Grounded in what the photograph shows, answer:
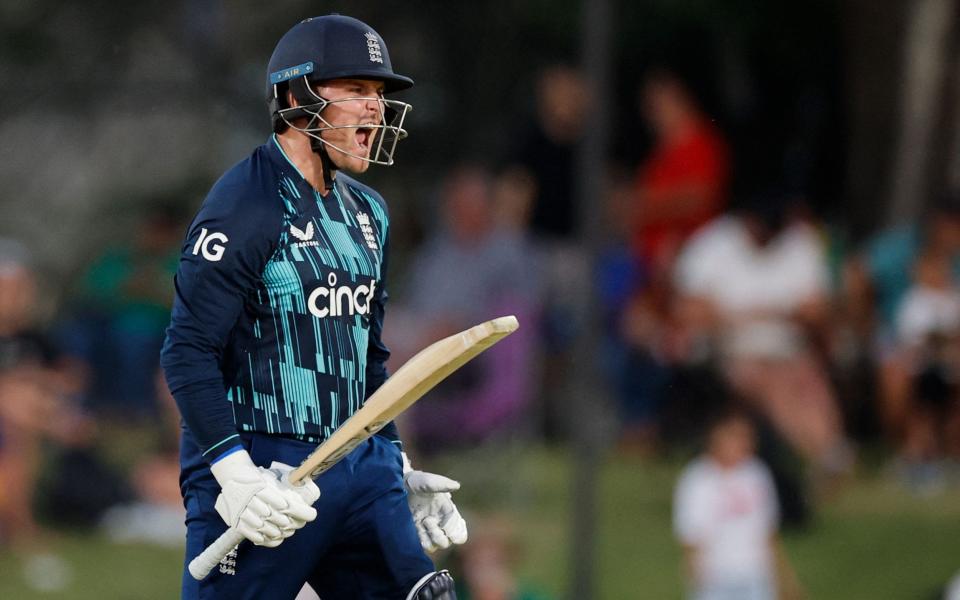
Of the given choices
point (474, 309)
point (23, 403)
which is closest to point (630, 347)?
point (474, 309)

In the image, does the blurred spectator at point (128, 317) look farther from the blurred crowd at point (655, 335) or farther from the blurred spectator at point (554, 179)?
the blurred spectator at point (554, 179)

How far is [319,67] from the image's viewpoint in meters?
3.94

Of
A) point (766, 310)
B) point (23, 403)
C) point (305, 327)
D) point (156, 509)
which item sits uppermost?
point (305, 327)

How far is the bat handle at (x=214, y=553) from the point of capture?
3.78m

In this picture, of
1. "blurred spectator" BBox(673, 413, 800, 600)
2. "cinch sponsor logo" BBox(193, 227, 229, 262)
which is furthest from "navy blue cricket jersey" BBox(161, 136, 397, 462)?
"blurred spectator" BBox(673, 413, 800, 600)

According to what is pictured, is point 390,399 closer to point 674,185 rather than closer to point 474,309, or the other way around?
point 474,309

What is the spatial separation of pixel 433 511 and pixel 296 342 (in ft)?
2.08

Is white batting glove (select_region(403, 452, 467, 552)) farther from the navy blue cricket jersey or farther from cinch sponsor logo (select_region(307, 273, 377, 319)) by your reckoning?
cinch sponsor logo (select_region(307, 273, 377, 319))

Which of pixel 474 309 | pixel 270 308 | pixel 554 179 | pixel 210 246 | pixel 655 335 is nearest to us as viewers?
pixel 210 246

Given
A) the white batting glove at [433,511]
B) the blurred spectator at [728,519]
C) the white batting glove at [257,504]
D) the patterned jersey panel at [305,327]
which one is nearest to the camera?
the white batting glove at [257,504]

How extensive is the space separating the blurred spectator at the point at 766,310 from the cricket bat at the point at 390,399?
5.90 metres

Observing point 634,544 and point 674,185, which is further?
point 674,185

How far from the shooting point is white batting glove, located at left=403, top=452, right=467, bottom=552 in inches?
165

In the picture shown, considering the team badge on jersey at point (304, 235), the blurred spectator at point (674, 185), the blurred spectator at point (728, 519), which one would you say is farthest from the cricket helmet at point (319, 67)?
the blurred spectator at point (674, 185)
